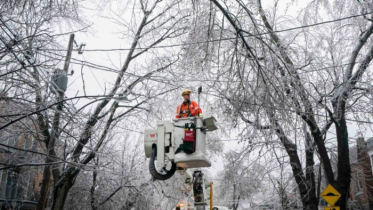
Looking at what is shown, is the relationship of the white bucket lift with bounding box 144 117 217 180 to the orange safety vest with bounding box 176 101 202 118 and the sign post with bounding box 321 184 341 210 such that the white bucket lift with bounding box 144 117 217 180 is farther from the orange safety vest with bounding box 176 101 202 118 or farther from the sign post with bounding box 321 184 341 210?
the sign post with bounding box 321 184 341 210

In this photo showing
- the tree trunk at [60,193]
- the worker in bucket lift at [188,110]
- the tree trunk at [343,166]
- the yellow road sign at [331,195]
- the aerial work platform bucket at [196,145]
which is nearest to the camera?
the aerial work platform bucket at [196,145]

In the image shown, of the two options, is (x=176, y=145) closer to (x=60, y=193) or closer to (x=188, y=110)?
(x=188, y=110)

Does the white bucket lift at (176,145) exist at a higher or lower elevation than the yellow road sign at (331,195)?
higher

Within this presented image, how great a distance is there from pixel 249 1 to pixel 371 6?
4562 mm

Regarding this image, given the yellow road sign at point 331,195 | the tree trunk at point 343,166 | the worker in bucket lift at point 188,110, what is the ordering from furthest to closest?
1. the tree trunk at point 343,166
2. the yellow road sign at point 331,195
3. the worker in bucket lift at point 188,110

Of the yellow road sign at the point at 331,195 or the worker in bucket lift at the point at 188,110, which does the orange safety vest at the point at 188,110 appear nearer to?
the worker in bucket lift at the point at 188,110

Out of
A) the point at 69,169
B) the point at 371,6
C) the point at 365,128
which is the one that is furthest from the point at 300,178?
the point at 69,169

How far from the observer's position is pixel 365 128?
10.6m

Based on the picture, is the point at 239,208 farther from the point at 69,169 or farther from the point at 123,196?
the point at 69,169

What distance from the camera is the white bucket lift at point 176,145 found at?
682cm

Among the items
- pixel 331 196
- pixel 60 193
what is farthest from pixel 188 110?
pixel 60 193

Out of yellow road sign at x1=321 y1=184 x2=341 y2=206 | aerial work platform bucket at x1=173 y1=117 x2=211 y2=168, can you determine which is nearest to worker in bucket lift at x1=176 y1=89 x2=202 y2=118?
aerial work platform bucket at x1=173 y1=117 x2=211 y2=168

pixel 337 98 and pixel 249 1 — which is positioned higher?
pixel 249 1

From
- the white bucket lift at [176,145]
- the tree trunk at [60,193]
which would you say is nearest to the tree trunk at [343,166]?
the white bucket lift at [176,145]
